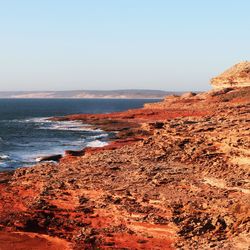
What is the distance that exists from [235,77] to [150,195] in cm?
6735

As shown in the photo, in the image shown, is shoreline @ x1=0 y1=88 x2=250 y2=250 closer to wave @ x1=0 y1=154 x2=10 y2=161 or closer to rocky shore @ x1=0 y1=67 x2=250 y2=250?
rocky shore @ x1=0 y1=67 x2=250 y2=250

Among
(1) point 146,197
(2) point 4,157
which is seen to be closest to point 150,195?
(1) point 146,197

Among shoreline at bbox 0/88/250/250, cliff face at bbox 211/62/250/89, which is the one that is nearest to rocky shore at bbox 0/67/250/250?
shoreline at bbox 0/88/250/250

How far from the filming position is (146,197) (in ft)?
86.3

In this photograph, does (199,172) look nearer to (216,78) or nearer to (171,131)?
(171,131)

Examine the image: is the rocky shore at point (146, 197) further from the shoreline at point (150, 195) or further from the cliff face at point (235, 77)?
the cliff face at point (235, 77)

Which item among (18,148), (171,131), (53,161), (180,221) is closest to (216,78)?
(18,148)

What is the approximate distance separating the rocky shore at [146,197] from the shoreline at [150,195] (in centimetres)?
5

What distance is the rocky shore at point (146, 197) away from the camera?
74.2ft

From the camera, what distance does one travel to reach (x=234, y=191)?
25.4m

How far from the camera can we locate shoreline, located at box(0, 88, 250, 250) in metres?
22.6

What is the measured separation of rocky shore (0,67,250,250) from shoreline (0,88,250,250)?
0.17ft

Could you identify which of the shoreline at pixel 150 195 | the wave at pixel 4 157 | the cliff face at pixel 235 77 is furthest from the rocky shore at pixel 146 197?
the cliff face at pixel 235 77

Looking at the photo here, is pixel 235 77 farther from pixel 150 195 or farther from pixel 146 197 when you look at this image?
pixel 146 197
